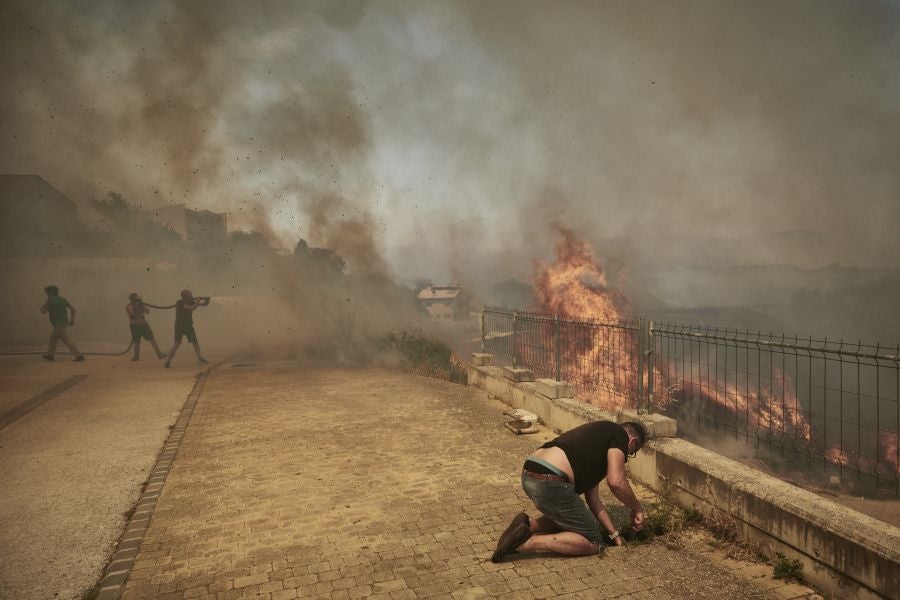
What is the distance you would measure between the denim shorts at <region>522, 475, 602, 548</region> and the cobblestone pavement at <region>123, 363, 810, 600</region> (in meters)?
0.23

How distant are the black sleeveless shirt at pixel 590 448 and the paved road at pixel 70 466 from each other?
378cm

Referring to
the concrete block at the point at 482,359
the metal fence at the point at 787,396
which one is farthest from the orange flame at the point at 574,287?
the concrete block at the point at 482,359

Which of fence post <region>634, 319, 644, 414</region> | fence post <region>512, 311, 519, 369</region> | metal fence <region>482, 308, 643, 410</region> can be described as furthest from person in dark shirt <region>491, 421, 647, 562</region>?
fence post <region>512, 311, 519, 369</region>

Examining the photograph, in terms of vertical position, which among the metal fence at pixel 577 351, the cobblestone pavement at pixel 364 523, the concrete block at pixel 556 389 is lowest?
the cobblestone pavement at pixel 364 523

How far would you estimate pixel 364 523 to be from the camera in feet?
15.3

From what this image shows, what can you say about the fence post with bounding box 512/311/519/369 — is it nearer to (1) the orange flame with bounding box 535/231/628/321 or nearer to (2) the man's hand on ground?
(2) the man's hand on ground

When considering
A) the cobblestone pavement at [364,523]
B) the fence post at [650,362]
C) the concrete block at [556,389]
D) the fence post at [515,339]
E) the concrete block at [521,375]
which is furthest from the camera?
the fence post at [515,339]

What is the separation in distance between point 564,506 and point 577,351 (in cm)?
462

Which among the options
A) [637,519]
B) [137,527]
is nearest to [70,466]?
[137,527]

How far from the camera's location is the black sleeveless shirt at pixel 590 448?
405 cm

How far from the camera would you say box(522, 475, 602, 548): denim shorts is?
3.94 meters

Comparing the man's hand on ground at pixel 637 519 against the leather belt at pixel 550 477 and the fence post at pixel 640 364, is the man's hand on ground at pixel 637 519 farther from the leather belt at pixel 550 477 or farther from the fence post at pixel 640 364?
the fence post at pixel 640 364

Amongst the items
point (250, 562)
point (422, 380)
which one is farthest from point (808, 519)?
point (422, 380)

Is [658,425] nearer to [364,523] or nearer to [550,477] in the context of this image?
[550,477]
